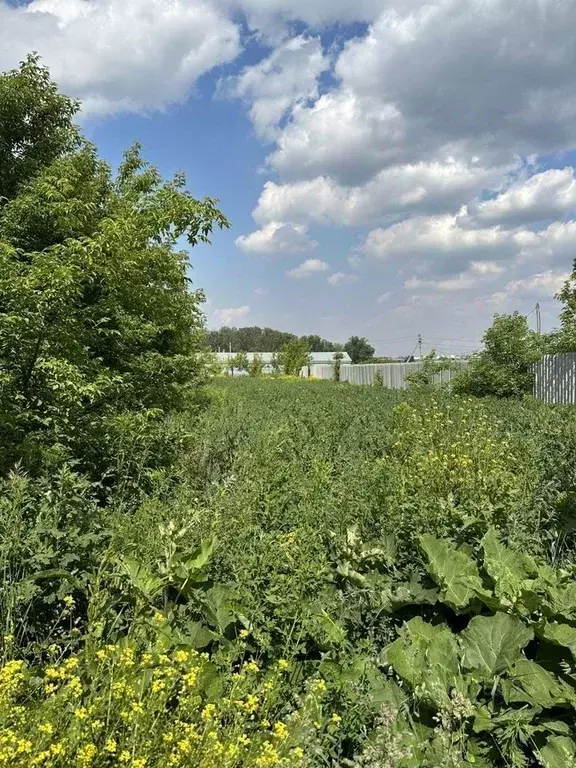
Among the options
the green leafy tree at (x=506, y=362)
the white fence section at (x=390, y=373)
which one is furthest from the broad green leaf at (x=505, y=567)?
the white fence section at (x=390, y=373)

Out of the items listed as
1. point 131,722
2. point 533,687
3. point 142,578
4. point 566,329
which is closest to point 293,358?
point 566,329

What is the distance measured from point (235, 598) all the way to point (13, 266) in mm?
3020

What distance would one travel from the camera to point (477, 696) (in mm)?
2266

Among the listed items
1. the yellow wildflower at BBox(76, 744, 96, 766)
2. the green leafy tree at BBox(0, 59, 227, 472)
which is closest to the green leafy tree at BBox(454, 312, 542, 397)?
the green leafy tree at BBox(0, 59, 227, 472)

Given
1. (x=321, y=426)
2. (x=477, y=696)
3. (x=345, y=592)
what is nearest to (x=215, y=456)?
(x=321, y=426)

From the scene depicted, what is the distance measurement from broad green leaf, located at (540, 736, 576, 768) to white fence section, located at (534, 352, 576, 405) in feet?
44.3

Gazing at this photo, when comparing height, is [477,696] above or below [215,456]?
below

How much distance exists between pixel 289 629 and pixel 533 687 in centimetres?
98

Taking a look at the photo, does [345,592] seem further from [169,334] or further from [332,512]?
[169,334]

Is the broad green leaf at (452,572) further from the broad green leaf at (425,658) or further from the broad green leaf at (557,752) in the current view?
the broad green leaf at (557,752)

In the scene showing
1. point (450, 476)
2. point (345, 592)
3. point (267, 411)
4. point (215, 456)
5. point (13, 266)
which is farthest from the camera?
point (267, 411)

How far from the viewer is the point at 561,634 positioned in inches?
91.6

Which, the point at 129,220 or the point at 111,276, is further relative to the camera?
the point at 129,220

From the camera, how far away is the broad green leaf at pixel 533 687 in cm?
213
